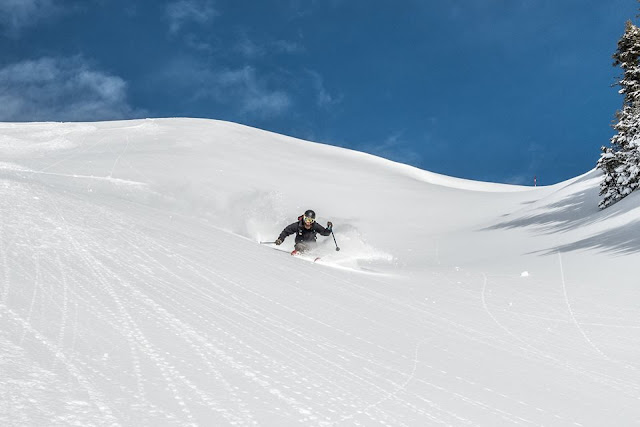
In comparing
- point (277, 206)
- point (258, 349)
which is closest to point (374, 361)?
point (258, 349)

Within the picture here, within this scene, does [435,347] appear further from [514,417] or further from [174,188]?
[174,188]

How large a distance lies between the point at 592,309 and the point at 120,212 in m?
8.60

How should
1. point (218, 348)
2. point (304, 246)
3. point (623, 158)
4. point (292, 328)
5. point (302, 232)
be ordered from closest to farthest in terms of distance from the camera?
point (218, 348), point (292, 328), point (304, 246), point (302, 232), point (623, 158)

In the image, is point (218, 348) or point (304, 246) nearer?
point (218, 348)

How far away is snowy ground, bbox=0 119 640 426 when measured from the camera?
2.89m

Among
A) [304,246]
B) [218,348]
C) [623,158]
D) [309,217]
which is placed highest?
[623,158]

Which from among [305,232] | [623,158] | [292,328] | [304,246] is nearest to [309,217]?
[305,232]

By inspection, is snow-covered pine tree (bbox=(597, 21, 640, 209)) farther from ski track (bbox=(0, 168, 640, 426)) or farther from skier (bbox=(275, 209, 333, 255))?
ski track (bbox=(0, 168, 640, 426))

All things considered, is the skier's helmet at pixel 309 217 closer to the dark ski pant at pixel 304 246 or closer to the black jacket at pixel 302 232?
the black jacket at pixel 302 232

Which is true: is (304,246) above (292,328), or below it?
above

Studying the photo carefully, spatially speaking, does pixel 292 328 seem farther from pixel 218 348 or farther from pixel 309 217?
pixel 309 217

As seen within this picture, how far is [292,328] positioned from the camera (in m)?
4.86

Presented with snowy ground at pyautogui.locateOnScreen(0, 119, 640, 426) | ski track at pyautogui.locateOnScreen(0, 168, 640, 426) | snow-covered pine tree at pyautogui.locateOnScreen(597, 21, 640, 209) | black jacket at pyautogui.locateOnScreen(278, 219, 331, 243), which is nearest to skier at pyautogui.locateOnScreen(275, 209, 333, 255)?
black jacket at pyautogui.locateOnScreen(278, 219, 331, 243)

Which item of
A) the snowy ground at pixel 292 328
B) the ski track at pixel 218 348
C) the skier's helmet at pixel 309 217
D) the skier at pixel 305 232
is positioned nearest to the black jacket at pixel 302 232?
the skier at pixel 305 232
